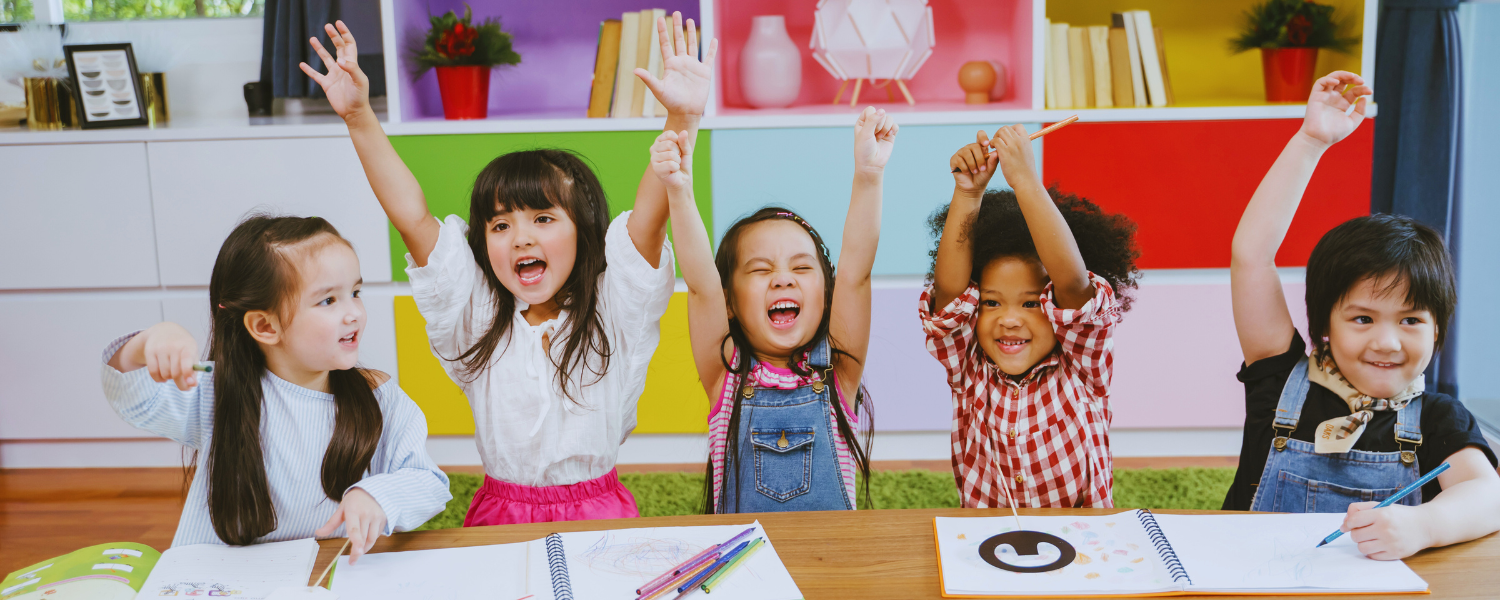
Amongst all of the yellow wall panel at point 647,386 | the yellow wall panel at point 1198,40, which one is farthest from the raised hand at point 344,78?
the yellow wall panel at point 1198,40

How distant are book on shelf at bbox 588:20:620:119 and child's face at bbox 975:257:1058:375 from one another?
1.35m

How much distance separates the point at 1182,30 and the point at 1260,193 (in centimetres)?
163

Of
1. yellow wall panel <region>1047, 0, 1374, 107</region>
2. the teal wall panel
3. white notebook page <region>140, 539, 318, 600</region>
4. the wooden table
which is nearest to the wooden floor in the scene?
the teal wall panel

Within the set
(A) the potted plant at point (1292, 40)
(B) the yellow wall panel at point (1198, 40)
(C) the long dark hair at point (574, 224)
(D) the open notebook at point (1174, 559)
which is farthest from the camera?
(B) the yellow wall panel at point (1198, 40)

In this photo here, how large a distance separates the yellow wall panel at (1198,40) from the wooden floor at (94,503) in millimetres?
1042

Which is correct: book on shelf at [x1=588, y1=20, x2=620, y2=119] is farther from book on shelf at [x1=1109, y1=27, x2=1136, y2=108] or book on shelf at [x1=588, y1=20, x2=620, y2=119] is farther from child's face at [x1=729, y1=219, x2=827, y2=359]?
book on shelf at [x1=1109, y1=27, x2=1136, y2=108]

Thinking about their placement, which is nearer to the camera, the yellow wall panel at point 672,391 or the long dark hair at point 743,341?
the long dark hair at point 743,341

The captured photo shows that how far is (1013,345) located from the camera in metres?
1.35

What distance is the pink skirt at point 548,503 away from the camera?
1.38 m

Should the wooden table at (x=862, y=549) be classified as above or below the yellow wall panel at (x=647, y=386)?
above

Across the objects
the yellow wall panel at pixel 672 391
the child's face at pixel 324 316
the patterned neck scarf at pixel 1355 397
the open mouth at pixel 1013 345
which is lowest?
the yellow wall panel at pixel 672 391

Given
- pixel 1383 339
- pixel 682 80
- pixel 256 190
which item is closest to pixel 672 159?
pixel 682 80

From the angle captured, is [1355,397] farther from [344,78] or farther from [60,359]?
[60,359]

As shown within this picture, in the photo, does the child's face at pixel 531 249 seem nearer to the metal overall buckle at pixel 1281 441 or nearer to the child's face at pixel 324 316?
the child's face at pixel 324 316
